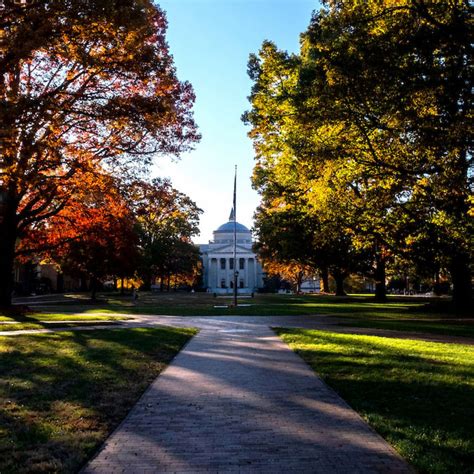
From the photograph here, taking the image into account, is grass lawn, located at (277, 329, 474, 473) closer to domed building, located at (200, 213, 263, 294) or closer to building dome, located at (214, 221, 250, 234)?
domed building, located at (200, 213, 263, 294)

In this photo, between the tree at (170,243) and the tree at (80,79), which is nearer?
the tree at (80,79)

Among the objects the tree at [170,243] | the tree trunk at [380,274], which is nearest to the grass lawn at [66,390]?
the tree trunk at [380,274]

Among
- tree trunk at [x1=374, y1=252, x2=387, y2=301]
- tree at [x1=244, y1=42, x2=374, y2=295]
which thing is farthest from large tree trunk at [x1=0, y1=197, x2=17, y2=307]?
tree trunk at [x1=374, y1=252, x2=387, y2=301]

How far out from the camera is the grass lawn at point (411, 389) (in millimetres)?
5242

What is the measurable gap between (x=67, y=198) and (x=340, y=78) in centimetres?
1441

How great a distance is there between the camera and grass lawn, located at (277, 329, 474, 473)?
5242 mm

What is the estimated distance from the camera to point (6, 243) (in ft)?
73.3

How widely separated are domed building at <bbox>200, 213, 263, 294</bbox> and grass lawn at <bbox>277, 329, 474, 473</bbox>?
4302 inches

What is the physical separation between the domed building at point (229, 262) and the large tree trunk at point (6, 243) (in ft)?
325

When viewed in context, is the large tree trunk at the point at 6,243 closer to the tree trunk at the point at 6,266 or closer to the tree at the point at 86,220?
the tree trunk at the point at 6,266

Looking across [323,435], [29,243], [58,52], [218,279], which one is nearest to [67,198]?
[29,243]

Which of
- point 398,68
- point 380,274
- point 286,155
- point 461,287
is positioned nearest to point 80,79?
point 286,155

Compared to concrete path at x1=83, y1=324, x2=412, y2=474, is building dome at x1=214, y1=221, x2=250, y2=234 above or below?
above

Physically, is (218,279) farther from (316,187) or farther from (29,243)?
(316,187)
